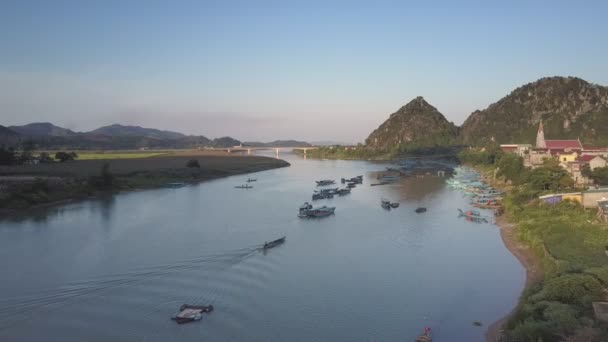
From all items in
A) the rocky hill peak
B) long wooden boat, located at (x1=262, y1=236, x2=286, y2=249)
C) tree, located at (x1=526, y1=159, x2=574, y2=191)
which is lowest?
long wooden boat, located at (x1=262, y1=236, x2=286, y2=249)

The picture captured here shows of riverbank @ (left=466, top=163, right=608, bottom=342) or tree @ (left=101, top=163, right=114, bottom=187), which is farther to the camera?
tree @ (left=101, top=163, right=114, bottom=187)

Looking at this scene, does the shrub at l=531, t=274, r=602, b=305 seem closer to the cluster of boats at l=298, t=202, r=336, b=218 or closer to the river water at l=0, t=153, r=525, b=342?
the river water at l=0, t=153, r=525, b=342

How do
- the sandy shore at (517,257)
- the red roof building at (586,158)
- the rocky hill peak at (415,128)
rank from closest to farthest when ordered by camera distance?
1. the sandy shore at (517,257)
2. the red roof building at (586,158)
3. the rocky hill peak at (415,128)

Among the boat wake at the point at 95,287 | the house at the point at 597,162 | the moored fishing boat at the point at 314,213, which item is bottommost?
the boat wake at the point at 95,287

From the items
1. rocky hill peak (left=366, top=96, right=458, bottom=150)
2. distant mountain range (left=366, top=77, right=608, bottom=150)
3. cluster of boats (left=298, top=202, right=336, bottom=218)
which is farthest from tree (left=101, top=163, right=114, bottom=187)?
rocky hill peak (left=366, top=96, right=458, bottom=150)

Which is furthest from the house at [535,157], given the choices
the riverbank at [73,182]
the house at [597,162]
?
the riverbank at [73,182]

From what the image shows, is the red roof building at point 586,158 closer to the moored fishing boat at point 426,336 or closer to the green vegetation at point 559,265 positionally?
the green vegetation at point 559,265

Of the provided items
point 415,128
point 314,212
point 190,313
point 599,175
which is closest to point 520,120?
point 415,128
